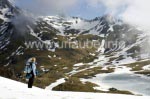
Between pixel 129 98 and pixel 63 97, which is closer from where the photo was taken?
pixel 63 97

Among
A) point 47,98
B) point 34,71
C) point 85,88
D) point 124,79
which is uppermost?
point 124,79

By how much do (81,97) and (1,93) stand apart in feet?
18.7

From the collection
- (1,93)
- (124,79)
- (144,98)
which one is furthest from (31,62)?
(124,79)

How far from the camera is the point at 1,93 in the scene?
24.5m

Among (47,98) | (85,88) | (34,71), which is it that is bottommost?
(47,98)

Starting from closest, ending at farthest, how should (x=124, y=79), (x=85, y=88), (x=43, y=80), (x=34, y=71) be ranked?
(x=34, y=71) < (x=85, y=88) < (x=43, y=80) < (x=124, y=79)

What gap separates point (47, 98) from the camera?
931 inches

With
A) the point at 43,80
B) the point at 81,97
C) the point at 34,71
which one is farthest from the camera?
the point at 43,80

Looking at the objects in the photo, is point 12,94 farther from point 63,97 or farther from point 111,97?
point 111,97

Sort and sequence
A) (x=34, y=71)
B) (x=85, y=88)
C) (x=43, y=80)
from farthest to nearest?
(x=43, y=80), (x=85, y=88), (x=34, y=71)

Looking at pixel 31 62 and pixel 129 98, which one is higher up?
pixel 31 62

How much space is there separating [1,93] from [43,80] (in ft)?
479

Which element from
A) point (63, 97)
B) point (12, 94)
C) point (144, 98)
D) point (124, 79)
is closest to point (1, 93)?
point (12, 94)

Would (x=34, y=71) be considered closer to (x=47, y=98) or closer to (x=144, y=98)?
(x=47, y=98)
